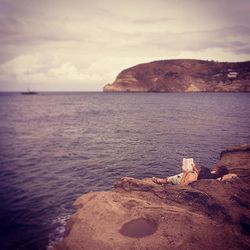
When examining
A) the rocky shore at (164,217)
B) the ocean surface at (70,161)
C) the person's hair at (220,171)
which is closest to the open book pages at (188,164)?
the rocky shore at (164,217)

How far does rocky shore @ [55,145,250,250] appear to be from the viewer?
7.58 metres

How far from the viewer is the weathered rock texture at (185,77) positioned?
462 ft

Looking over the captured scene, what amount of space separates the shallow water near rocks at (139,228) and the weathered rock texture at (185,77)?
14377 cm

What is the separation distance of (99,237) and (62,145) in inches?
749

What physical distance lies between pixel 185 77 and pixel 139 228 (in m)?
154

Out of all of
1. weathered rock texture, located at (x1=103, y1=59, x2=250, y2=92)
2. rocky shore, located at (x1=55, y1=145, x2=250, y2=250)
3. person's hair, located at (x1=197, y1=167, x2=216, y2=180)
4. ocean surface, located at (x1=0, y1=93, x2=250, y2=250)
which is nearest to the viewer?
rocky shore, located at (x1=55, y1=145, x2=250, y2=250)

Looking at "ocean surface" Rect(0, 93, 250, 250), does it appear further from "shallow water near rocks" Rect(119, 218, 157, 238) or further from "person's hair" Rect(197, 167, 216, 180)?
"person's hair" Rect(197, 167, 216, 180)

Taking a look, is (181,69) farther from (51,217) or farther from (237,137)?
(51,217)

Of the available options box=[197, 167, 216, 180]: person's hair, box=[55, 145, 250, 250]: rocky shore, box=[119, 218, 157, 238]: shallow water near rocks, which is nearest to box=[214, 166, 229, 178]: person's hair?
box=[197, 167, 216, 180]: person's hair

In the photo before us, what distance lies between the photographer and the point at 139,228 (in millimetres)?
8305

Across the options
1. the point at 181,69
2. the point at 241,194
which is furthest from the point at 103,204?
the point at 181,69

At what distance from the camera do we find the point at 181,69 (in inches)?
6220

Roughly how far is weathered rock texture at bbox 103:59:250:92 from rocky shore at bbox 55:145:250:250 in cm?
14105

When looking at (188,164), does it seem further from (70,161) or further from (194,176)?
(70,161)
